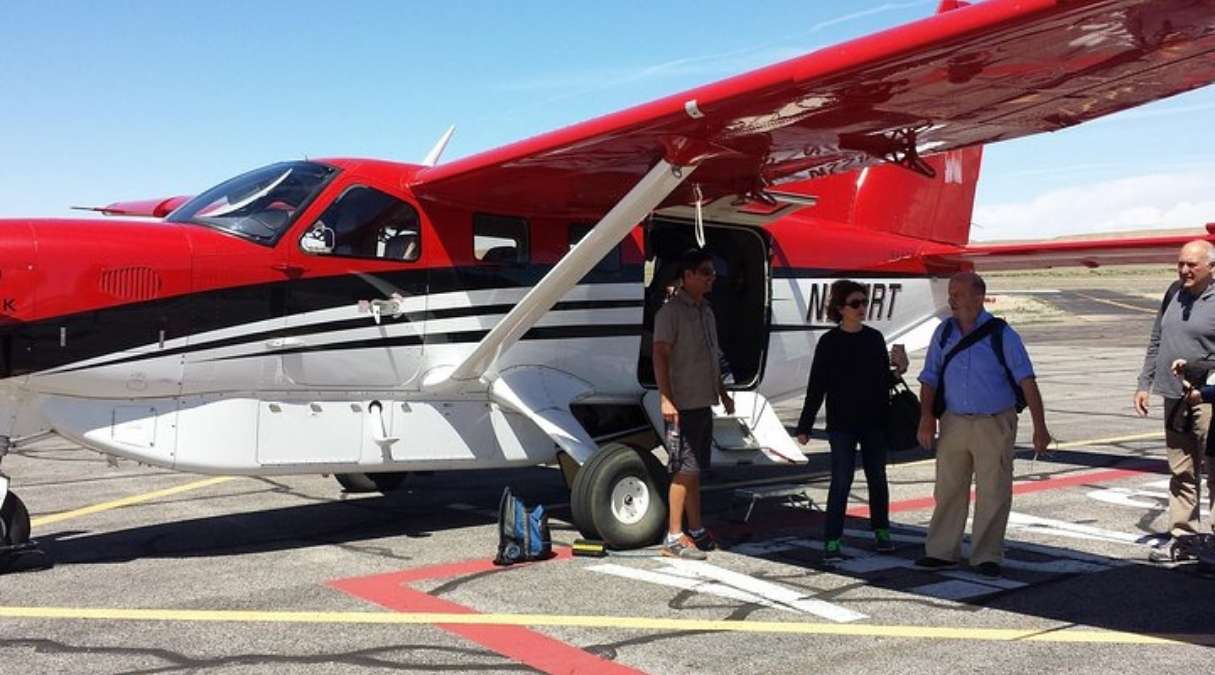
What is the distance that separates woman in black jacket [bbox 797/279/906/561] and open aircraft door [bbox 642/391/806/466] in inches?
47.5

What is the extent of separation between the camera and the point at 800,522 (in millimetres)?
8039

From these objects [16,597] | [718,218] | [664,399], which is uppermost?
[718,218]

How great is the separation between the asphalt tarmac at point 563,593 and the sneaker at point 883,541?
140 millimetres

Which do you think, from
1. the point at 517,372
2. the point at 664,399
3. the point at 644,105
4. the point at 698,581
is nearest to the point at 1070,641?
the point at 698,581

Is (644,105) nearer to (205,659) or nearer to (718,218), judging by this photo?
(718,218)

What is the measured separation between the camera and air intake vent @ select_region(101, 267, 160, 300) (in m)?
6.41

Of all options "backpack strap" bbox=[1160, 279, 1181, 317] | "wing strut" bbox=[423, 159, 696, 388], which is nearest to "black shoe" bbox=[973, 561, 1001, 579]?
"backpack strap" bbox=[1160, 279, 1181, 317]

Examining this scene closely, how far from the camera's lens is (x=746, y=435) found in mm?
8359

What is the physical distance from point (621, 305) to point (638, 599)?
3140 millimetres

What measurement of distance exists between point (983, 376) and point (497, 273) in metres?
3.38

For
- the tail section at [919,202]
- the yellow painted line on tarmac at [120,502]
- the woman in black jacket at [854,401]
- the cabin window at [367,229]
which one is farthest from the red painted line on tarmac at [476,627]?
the tail section at [919,202]

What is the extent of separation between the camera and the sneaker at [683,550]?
22.5 ft

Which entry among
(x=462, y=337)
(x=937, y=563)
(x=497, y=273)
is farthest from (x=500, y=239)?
(x=937, y=563)

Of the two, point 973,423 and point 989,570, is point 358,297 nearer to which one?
point 973,423
